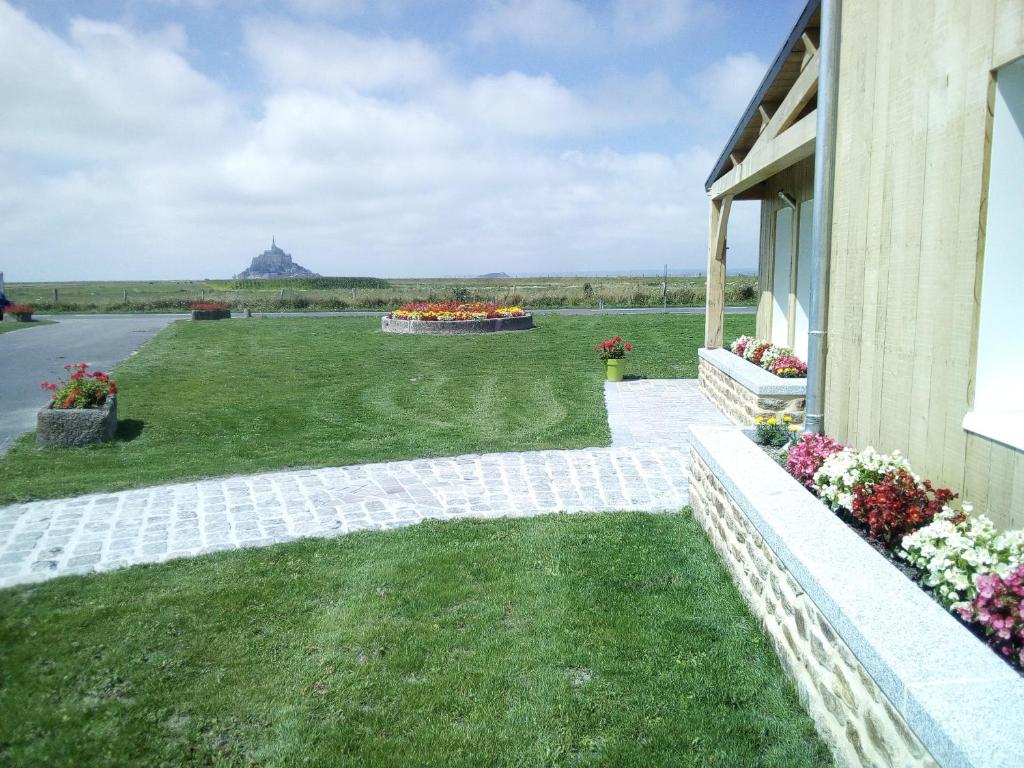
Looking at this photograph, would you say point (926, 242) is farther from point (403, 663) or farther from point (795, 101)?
point (795, 101)

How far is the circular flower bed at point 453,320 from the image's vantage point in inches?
880

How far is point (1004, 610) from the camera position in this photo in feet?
8.61

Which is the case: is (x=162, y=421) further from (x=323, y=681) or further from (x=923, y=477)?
(x=923, y=477)

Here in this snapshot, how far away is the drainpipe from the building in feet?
0.04

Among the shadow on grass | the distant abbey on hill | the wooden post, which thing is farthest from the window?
the distant abbey on hill

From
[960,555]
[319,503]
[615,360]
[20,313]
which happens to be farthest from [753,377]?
[20,313]

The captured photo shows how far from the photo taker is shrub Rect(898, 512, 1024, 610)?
291 centimetres

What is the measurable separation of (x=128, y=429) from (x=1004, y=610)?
30.8 ft

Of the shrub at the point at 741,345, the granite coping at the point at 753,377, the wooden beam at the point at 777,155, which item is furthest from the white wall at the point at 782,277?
the wooden beam at the point at 777,155

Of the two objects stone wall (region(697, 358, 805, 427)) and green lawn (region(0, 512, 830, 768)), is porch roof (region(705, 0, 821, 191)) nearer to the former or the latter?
stone wall (region(697, 358, 805, 427))

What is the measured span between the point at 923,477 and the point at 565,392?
8.00m

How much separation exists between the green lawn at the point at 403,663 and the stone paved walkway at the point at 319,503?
549 mm

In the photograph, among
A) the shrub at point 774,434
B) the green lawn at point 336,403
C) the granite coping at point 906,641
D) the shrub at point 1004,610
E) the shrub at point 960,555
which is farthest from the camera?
the green lawn at point 336,403

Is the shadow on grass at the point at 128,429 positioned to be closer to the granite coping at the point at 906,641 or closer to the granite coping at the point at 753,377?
the granite coping at the point at 753,377
